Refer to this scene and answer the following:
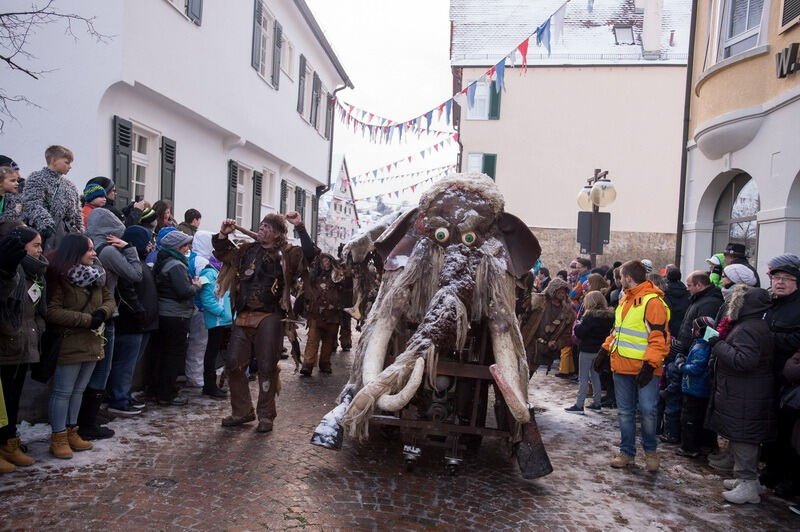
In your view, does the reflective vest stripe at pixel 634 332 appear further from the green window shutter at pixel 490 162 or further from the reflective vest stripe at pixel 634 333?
the green window shutter at pixel 490 162

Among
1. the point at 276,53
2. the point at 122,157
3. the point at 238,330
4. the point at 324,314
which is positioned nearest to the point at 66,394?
the point at 238,330

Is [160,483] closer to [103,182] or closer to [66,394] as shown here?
[66,394]

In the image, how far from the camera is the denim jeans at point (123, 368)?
5794 millimetres

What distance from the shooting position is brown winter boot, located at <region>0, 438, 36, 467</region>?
444 centimetres

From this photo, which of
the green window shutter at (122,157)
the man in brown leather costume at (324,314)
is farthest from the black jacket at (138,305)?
the green window shutter at (122,157)

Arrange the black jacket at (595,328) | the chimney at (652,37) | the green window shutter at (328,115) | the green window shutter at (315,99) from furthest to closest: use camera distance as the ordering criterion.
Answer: the chimney at (652,37) → the green window shutter at (328,115) → the green window shutter at (315,99) → the black jacket at (595,328)

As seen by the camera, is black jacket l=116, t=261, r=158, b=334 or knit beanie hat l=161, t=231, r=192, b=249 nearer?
black jacket l=116, t=261, r=158, b=334

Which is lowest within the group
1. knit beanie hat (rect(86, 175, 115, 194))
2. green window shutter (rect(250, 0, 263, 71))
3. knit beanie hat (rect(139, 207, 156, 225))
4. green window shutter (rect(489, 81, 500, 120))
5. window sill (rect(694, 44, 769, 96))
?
knit beanie hat (rect(139, 207, 156, 225))

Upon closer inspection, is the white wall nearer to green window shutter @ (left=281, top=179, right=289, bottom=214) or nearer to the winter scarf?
the winter scarf

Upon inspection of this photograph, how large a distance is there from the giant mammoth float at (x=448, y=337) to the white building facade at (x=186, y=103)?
15.2 feet

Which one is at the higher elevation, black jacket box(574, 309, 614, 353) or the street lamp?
the street lamp

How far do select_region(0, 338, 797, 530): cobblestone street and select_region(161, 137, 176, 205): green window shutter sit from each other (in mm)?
4945

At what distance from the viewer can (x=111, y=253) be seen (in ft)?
17.7

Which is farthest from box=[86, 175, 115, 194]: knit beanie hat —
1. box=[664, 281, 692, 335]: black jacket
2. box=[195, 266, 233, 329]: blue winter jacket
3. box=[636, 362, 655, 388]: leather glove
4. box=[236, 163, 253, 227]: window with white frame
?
box=[236, 163, 253, 227]: window with white frame
